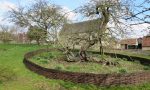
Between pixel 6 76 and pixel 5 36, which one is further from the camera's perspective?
pixel 5 36

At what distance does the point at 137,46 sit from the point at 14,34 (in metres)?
46.0

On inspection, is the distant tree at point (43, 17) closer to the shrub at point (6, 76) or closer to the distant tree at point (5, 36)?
the shrub at point (6, 76)

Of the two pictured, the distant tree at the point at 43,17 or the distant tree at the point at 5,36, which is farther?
the distant tree at the point at 5,36

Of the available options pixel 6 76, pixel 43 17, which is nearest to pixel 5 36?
pixel 43 17

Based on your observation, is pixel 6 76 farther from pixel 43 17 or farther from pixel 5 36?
pixel 5 36

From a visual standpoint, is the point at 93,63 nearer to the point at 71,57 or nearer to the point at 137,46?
the point at 71,57

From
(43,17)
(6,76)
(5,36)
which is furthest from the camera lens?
(5,36)

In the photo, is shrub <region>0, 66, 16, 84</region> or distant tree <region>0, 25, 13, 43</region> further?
distant tree <region>0, 25, 13, 43</region>

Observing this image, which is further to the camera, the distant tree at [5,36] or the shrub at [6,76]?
the distant tree at [5,36]

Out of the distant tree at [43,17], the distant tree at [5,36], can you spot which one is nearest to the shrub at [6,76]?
the distant tree at [43,17]

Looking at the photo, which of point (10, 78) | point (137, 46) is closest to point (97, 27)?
point (10, 78)

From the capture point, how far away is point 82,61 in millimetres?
24062

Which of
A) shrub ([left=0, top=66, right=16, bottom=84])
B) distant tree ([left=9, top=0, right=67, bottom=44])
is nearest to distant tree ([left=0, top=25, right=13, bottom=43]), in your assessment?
distant tree ([left=9, top=0, right=67, bottom=44])

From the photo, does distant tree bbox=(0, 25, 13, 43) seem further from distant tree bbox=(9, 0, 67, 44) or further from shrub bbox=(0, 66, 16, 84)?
shrub bbox=(0, 66, 16, 84)
